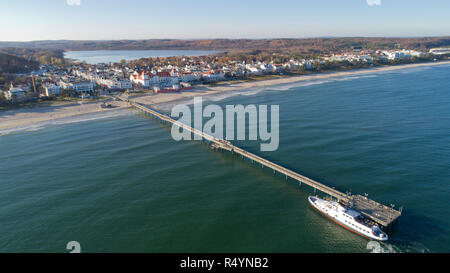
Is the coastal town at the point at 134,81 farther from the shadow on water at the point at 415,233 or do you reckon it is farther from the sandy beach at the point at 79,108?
the shadow on water at the point at 415,233

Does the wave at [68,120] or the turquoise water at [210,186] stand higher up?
the wave at [68,120]

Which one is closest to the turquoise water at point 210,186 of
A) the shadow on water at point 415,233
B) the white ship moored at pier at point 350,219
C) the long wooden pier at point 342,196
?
the shadow on water at point 415,233

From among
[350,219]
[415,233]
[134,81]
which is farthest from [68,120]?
[415,233]

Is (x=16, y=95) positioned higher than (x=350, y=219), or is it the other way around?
(x=16, y=95)

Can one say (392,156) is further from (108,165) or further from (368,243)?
(108,165)

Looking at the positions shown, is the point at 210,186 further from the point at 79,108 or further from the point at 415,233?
the point at 79,108
